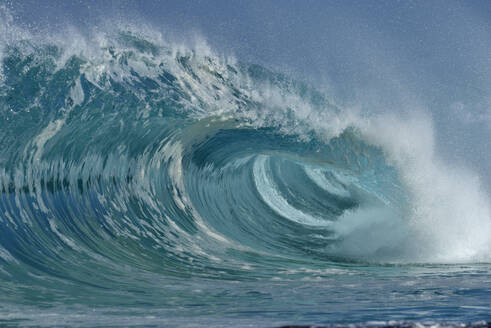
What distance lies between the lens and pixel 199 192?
9.99 m

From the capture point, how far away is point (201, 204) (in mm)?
9648

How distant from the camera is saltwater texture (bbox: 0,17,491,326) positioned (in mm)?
4266

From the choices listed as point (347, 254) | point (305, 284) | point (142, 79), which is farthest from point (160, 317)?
point (142, 79)

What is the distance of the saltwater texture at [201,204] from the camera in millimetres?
4266

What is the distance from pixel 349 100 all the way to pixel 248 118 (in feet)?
6.22

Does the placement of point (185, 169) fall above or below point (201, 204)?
above

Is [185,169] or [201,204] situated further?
[185,169]

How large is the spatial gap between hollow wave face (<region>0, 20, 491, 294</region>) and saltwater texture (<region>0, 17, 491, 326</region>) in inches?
0.9

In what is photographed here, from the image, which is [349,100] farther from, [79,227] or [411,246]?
[79,227]

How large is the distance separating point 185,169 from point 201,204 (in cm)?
68

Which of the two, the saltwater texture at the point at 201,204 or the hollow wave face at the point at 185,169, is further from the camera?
the hollow wave face at the point at 185,169

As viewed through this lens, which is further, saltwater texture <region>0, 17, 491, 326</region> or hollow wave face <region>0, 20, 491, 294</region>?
hollow wave face <region>0, 20, 491, 294</region>

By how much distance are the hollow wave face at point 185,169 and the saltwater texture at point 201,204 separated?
0.02 metres

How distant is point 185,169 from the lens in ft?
32.5
